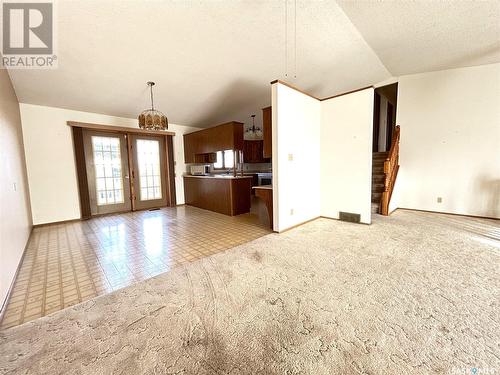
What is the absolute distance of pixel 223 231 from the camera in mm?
3631

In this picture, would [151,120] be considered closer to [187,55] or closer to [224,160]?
[187,55]

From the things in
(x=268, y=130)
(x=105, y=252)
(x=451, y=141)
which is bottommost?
(x=105, y=252)

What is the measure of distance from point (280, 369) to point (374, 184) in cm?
502

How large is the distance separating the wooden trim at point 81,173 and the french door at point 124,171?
0.12m

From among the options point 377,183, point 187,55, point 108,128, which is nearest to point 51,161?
point 108,128

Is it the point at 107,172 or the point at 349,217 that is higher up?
the point at 107,172

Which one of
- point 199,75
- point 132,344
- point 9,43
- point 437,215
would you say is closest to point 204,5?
point 199,75

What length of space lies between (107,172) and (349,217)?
5829 millimetres

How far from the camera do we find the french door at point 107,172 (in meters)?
4.85

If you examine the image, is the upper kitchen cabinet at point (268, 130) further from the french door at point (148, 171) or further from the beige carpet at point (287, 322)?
the french door at point (148, 171)

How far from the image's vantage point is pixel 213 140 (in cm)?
548

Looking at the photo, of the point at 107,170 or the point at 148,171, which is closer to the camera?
the point at 107,170

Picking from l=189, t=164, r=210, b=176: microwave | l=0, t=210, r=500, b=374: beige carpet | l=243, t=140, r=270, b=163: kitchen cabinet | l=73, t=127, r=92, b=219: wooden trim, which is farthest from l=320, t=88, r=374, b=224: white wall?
l=73, t=127, r=92, b=219: wooden trim

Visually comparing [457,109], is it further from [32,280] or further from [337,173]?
[32,280]
